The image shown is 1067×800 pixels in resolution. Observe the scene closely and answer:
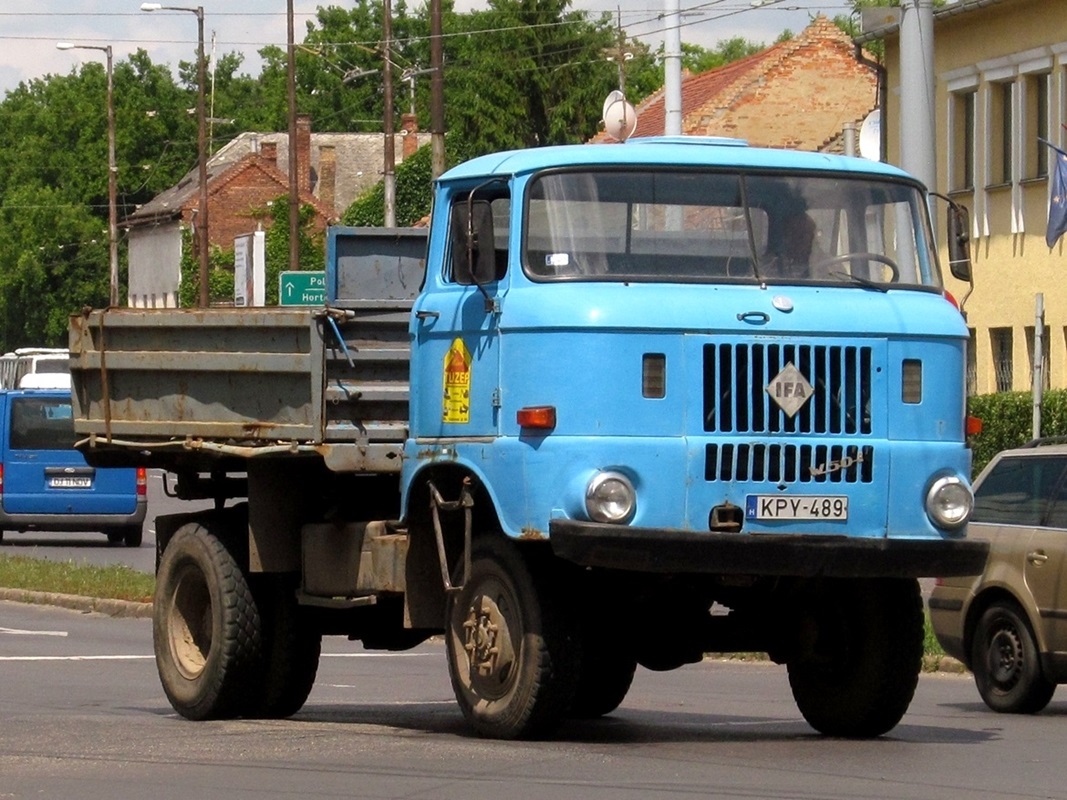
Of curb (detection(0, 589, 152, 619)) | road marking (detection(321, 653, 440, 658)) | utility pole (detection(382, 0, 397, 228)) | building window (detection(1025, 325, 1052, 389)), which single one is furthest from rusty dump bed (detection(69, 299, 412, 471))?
utility pole (detection(382, 0, 397, 228))

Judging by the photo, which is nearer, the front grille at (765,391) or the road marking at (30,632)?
the front grille at (765,391)

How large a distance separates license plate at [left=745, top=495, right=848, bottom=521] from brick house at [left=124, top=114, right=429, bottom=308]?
86.1 meters

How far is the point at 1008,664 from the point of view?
1453 centimetres

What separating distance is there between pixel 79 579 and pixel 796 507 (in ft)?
50.2

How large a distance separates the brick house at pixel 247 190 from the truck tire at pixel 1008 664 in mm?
82381

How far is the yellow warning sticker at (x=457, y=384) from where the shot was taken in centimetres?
1123

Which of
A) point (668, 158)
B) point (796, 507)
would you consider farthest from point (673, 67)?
point (796, 507)

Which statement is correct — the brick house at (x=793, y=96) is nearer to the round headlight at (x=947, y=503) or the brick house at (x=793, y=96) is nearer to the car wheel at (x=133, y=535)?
the car wheel at (x=133, y=535)

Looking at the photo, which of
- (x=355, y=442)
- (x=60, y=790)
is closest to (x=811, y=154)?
(x=355, y=442)

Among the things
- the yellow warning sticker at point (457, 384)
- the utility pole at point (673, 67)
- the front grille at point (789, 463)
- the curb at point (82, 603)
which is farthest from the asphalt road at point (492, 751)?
the utility pole at point (673, 67)

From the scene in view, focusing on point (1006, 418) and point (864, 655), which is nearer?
point (864, 655)

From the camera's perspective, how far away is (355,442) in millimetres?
12156

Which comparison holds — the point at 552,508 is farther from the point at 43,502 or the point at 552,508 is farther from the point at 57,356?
the point at 57,356

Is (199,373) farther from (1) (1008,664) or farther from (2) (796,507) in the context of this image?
(1) (1008,664)
